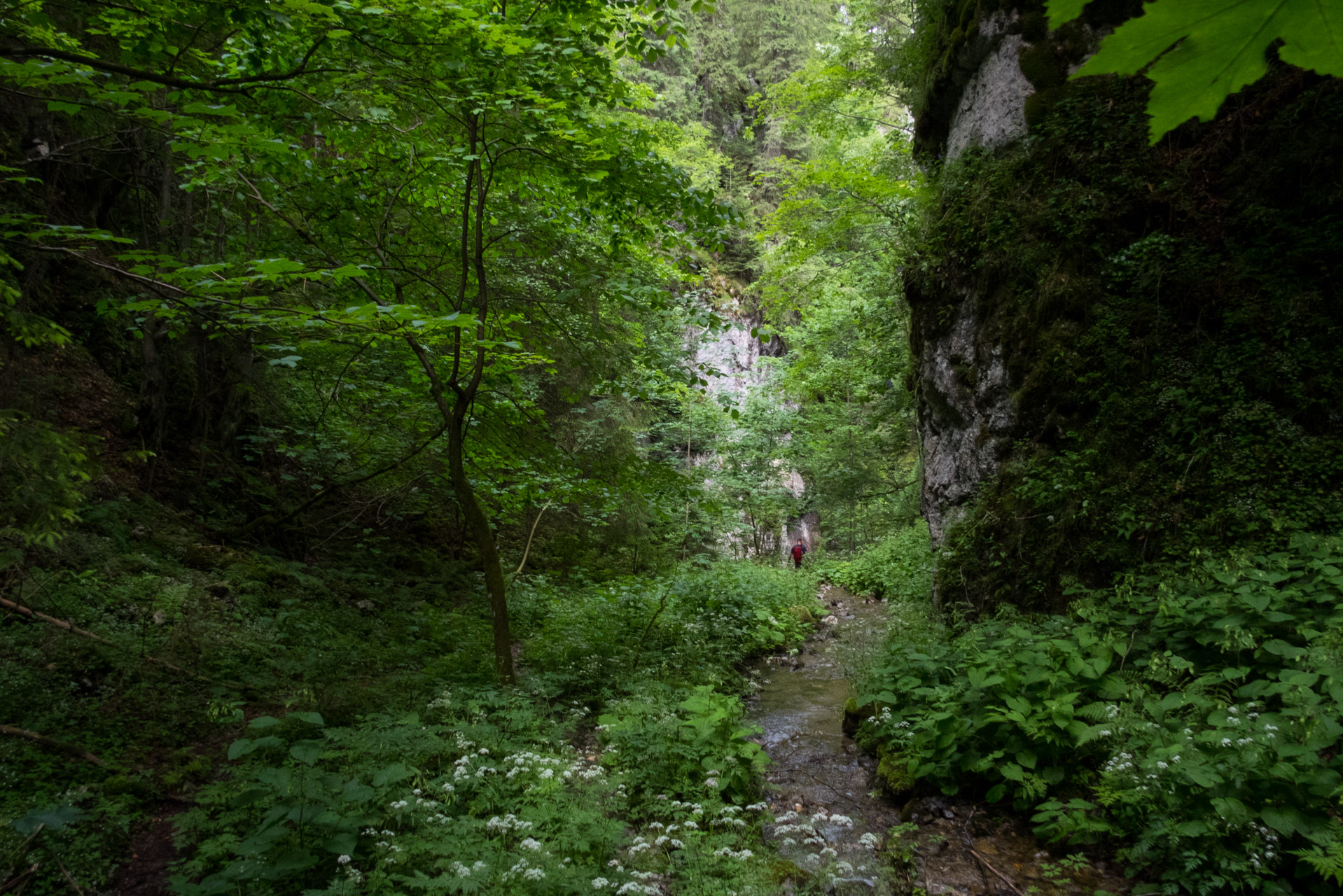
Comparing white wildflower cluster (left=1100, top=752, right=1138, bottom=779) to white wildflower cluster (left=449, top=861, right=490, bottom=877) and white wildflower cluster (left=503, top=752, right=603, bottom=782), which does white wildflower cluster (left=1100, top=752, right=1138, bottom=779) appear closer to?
white wildflower cluster (left=503, top=752, right=603, bottom=782)

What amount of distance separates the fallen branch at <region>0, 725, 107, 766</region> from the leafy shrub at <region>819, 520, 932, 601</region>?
8.07 metres

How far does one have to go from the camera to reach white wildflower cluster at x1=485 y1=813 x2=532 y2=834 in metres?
3.19

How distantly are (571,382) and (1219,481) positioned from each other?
Result: 9.18 m

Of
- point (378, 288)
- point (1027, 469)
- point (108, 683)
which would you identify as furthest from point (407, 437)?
point (1027, 469)

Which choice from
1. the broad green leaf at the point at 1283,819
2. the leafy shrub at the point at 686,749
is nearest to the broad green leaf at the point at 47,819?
the leafy shrub at the point at 686,749

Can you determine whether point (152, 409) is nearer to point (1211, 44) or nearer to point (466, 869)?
point (466, 869)

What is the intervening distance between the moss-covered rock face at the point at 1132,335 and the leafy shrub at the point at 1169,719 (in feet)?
2.46

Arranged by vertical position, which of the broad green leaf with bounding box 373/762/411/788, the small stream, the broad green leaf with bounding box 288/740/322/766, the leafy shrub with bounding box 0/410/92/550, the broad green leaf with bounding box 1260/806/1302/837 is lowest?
the small stream

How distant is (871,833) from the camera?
13.4ft

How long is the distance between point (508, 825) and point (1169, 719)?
12.9ft

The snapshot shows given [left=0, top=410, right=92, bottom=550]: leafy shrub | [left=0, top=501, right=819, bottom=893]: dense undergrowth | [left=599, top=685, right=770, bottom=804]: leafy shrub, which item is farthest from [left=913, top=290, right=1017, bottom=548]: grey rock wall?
[left=0, top=410, right=92, bottom=550]: leafy shrub

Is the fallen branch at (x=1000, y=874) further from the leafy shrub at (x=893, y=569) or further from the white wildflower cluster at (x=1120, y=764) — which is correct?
the leafy shrub at (x=893, y=569)

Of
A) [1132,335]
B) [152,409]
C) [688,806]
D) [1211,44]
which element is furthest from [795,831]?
[152,409]

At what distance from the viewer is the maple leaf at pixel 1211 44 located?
31.7 inches
